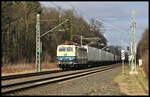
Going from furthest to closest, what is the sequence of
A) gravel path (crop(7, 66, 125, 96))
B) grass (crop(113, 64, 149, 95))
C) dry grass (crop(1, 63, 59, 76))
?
dry grass (crop(1, 63, 59, 76)) < grass (crop(113, 64, 149, 95)) < gravel path (crop(7, 66, 125, 96))

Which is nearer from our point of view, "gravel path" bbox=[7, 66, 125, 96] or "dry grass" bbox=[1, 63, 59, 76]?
"gravel path" bbox=[7, 66, 125, 96]

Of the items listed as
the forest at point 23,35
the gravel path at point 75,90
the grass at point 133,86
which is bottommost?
the grass at point 133,86

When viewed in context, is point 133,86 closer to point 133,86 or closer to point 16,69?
point 133,86

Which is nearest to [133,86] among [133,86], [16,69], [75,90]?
[133,86]

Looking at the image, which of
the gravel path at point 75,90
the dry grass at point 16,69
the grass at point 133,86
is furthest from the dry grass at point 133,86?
the dry grass at point 16,69

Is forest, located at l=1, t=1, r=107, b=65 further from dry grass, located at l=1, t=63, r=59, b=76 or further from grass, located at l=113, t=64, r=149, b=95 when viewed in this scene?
grass, located at l=113, t=64, r=149, b=95

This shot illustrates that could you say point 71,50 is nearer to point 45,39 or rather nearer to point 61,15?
point 45,39

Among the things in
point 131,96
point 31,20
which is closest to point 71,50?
point 31,20

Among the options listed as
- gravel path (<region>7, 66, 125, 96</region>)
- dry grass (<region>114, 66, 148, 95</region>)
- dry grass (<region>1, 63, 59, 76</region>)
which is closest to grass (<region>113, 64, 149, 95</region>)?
dry grass (<region>114, 66, 148, 95</region>)

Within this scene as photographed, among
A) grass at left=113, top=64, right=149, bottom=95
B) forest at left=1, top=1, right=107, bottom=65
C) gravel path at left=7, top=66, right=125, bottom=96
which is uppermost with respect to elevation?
forest at left=1, top=1, right=107, bottom=65

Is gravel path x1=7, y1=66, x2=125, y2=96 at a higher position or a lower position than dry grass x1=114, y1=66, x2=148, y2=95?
higher

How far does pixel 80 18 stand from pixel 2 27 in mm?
34045

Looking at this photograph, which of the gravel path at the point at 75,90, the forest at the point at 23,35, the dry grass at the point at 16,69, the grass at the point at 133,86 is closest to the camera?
the gravel path at the point at 75,90

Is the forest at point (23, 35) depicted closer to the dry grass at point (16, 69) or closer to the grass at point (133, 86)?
the dry grass at point (16, 69)
